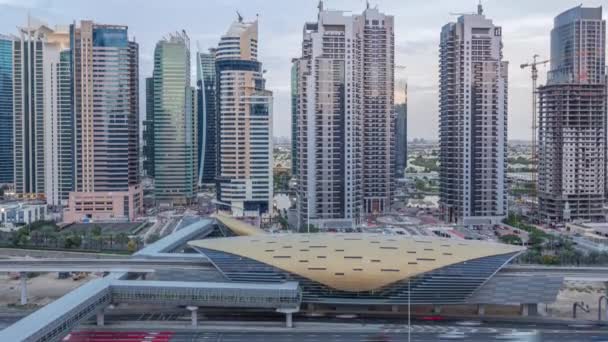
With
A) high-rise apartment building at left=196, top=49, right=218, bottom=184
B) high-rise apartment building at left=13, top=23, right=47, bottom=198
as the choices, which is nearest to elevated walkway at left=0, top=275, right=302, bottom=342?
high-rise apartment building at left=13, top=23, right=47, bottom=198

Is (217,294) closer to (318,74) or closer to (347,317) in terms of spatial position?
(347,317)

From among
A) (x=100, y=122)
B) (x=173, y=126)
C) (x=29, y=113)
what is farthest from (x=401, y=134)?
(x=100, y=122)

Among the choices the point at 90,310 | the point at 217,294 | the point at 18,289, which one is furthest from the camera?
the point at 18,289

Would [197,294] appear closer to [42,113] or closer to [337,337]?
[337,337]

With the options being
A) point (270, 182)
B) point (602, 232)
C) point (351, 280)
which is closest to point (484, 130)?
point (602, 232)

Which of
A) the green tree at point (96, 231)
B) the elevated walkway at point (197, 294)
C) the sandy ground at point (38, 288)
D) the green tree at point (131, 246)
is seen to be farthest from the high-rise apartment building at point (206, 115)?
the elevated walkway at point (197, 294)
